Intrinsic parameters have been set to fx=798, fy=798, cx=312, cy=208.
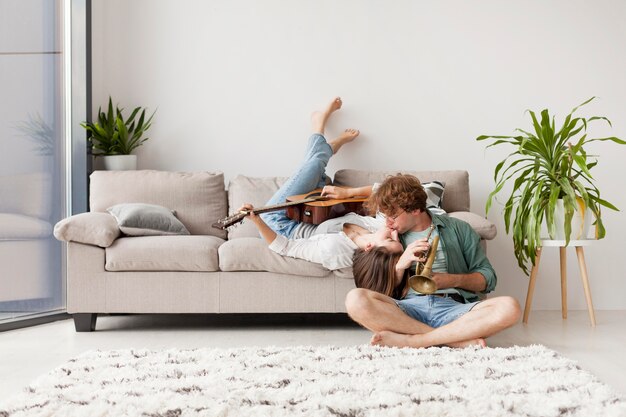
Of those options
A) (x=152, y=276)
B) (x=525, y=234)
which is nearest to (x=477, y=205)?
(x=525, y=234)

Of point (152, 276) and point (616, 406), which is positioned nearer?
point (616, 406)

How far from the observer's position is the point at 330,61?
514 cm

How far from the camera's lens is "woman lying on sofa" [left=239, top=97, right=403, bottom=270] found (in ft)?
12.5

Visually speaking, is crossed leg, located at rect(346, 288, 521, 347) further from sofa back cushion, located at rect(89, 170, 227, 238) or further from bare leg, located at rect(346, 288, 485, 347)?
sofa back cushion, located at rect(89, 170, 227, 238)

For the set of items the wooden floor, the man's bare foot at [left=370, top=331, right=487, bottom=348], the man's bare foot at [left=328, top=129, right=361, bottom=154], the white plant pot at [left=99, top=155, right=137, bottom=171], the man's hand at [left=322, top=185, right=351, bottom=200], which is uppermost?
→ the man's bare foot at [left=328, top=129, right=361, bottom=154]

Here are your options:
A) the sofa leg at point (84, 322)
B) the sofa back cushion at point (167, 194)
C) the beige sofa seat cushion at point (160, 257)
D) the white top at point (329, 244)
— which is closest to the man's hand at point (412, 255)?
the white top at point (329, 244)

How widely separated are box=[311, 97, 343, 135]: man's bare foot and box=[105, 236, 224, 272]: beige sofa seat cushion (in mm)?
1236

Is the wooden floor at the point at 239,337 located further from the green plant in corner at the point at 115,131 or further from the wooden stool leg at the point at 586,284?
the green plant in corner at the point at 115,131

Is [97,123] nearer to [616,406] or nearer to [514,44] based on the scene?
[514,44]

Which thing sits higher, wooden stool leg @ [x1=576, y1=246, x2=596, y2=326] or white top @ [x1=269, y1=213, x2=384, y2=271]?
white top @ [x1=269, y1=213, x2=384, y2=271]

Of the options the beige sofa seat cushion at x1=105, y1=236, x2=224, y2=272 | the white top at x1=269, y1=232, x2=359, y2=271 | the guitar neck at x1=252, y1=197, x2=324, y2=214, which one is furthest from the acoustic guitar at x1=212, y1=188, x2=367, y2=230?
the beige sofa seat cushion at x1=105, y1=236, x2=224, y2=272

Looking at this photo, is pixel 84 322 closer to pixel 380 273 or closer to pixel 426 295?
pixel 380 273

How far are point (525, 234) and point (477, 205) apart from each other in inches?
25.3

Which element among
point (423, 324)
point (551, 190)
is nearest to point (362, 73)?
point (551, 190)
